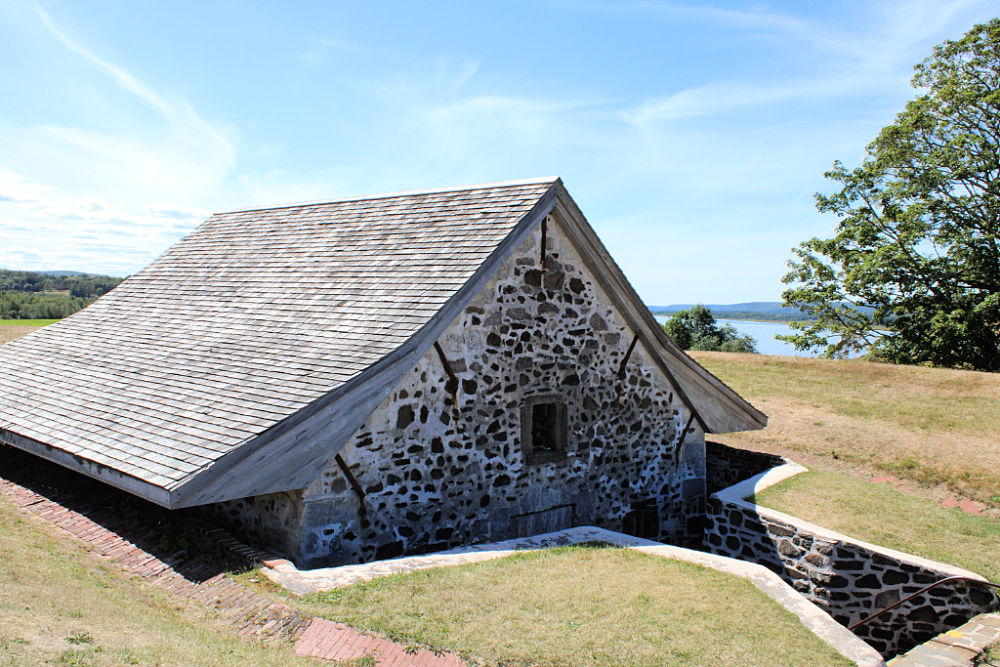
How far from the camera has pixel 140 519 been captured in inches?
322

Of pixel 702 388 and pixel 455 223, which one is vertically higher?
pixel 455 223

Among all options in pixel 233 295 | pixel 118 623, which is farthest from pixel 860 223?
pixel 118 623

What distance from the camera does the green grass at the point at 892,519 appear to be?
9.29 metres

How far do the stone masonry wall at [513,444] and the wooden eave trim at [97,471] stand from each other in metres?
1.52

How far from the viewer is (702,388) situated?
1223 centimetres

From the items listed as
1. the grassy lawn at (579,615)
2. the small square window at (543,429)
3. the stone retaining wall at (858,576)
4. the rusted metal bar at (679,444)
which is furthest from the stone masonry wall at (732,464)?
the grassy lawn at (579,615)

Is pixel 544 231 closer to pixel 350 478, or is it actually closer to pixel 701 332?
pixel 350 478

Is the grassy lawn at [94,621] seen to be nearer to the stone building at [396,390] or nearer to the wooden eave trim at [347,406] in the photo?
the stone building at [396,390]

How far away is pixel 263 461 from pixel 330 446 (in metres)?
0.78

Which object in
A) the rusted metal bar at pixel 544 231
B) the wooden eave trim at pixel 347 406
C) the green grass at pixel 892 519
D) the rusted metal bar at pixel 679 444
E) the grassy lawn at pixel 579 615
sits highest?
the rusted metal bar at pixel 544 231

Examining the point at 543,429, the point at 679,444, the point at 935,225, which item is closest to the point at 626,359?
the point at 543,429

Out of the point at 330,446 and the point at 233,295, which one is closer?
the point at 330,446

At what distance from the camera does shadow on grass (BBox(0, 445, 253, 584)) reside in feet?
23.2

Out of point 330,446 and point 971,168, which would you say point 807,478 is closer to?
point 330,446
